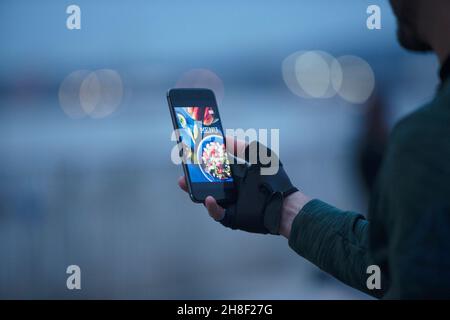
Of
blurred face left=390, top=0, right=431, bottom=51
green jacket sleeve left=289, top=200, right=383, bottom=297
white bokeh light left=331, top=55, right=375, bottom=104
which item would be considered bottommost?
green jacket sleeve left=289, top=200, right=383, bottom=297

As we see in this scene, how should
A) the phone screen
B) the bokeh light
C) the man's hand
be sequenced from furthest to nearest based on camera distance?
1. the bokeh light
2. the phone screen
3. the man's hand

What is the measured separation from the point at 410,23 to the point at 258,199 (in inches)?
28.8

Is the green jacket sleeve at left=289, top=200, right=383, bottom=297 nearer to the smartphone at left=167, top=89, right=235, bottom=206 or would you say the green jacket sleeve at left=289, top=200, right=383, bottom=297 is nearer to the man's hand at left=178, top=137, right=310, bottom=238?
the man's hand at left=178, top=137, right=310, bottom=238

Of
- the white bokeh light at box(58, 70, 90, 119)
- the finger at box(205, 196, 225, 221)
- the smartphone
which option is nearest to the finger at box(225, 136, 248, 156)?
the smartphone

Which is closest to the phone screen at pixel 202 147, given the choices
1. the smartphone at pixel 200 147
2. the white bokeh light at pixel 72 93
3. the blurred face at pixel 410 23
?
the smartphone at pixel 200 147

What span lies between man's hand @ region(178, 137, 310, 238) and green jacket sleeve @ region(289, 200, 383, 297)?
66 mm

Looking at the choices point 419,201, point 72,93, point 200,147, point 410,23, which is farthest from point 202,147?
point 72,93

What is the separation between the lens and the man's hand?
156 centimetres

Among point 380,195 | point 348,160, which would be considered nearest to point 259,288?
point 348,160

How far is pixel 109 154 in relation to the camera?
4.30 metres

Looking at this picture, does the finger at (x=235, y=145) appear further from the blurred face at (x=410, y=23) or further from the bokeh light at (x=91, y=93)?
the bokeh light at (x=91, y=93)

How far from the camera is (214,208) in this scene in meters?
1.60

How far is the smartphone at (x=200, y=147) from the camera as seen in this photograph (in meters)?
1.65
